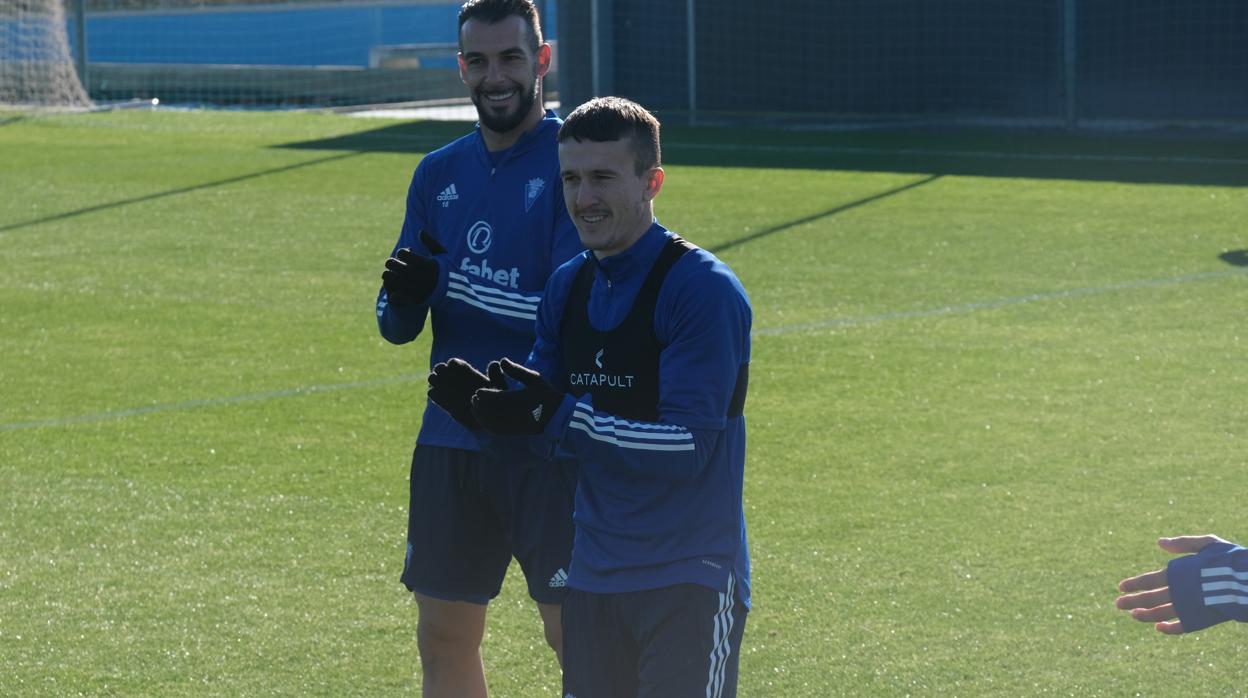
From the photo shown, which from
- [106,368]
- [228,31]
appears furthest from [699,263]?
[228,31]

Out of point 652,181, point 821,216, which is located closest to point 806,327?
point 821,216

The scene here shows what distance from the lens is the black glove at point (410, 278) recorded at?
4.43 metres

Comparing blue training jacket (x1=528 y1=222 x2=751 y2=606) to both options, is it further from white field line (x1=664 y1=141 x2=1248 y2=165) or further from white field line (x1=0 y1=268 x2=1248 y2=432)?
white field line (x1=664 y1=141 x2=1248 y2=165)

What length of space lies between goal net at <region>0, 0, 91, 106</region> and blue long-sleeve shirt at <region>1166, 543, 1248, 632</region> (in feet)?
81.2

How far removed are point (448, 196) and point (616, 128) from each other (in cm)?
116

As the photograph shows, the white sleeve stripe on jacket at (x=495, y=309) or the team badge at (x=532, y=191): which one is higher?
the team badge at (x=532, y=191)

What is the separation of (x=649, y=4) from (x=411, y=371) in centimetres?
1504

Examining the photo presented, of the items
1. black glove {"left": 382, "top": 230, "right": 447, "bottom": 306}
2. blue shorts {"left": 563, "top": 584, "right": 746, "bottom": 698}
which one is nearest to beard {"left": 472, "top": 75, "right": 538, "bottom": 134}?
black glove {"left": 382, "top": 230, "right": 447, "bottom": 306}

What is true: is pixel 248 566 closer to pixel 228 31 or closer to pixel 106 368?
pixel 106 368

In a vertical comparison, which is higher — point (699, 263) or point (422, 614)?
point (699, 263)

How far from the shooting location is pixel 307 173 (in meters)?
18.5

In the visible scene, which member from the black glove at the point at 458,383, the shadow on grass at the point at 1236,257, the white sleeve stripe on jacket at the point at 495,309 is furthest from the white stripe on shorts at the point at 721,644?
the shadow on grass at the point at 1236,257

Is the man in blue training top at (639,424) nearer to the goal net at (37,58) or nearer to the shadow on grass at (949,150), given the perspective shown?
the shadow on grass at (949,150)

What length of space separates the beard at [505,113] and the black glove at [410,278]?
0.45m
